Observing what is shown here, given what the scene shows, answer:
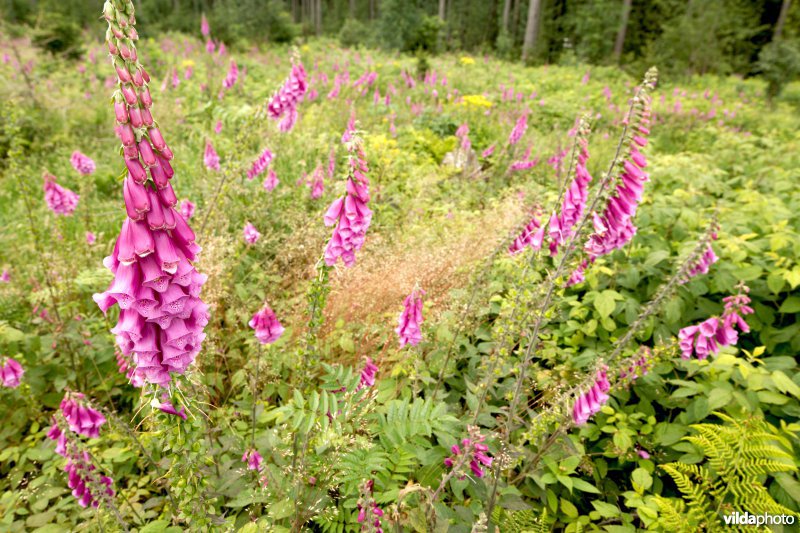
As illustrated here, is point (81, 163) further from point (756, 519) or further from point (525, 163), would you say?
point (756, 519)

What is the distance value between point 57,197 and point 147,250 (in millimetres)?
3348

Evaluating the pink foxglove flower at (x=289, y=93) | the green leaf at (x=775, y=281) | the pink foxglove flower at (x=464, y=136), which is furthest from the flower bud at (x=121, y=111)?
the pink foxglove flower at (x=464, y=136)

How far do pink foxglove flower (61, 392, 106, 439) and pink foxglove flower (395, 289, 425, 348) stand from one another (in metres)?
1.58

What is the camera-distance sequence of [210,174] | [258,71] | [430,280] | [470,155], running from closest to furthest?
[430,280] → [210,174] → [470,155] → [258,71]

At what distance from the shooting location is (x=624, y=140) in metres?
1.78

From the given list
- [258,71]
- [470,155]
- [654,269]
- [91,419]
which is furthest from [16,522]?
[258,71]

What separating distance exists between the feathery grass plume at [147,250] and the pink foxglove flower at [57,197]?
3.17 meters

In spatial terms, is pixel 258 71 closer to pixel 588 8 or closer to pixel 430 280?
pixel 430 280

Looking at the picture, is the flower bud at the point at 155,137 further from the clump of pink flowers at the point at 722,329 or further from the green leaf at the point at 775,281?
the green leaf at the point at 775,281

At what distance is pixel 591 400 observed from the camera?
6.66 ft

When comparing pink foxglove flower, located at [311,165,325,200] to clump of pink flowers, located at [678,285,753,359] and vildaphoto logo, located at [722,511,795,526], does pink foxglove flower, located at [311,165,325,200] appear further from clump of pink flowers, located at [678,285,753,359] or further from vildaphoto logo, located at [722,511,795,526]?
vildaphoto logo, located at [722,511,795,526]

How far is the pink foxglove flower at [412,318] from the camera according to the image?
221cm

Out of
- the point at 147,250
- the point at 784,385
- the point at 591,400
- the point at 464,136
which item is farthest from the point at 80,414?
the point at 464,136

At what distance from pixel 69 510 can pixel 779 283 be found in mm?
4528
